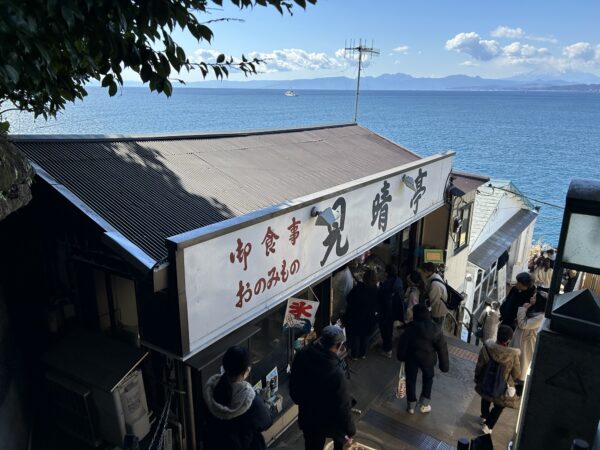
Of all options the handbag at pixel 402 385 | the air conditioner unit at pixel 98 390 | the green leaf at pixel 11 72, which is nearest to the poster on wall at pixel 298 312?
the handbag at pixel 402 385

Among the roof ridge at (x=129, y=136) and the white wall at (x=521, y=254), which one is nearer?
the roof ridge at (x=129, y=136)

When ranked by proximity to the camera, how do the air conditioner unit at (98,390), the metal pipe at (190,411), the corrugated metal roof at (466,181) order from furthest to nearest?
1. the corrugated metal roof at (466,181)
2. the metal pipe at (190,411)
3. the air conditioner unit at (98,390)

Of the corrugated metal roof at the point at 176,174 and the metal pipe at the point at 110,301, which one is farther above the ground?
the corrugated metal roof at the point at 176,174

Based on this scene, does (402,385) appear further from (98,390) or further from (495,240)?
(495,240)

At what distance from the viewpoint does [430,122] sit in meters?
134

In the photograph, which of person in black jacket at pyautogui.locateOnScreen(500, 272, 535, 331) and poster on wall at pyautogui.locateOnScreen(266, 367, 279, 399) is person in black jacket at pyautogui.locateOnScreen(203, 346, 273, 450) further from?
person in black jacket at pyautogui.locateOnScreen(500, 272, 535, 331)

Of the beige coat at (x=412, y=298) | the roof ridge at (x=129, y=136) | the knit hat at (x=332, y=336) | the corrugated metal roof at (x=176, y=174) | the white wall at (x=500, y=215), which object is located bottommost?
the white wall at (x=500, y=215)

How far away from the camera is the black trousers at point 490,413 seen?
21.2 feet

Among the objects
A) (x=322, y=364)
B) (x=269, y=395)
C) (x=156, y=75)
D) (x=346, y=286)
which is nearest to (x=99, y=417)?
(x=269, y=395)

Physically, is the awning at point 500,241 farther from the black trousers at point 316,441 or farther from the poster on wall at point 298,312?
the black trousers at point 316,441

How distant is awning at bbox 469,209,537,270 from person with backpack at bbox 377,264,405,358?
7.69 m

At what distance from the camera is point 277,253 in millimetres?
5488

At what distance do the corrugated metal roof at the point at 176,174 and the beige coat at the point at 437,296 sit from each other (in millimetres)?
2610

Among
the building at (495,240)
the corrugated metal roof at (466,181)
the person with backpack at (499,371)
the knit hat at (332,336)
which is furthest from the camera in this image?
the building at (495,240)
